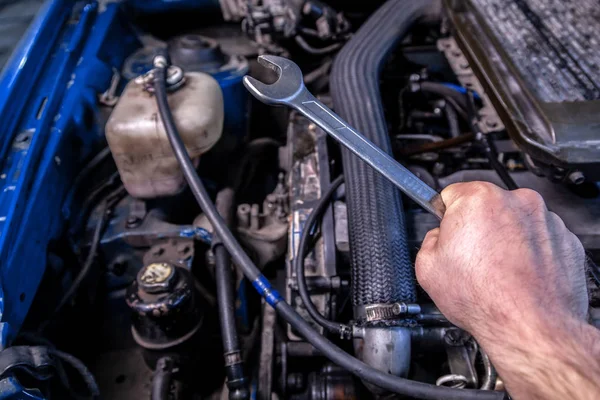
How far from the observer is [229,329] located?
0.89 m

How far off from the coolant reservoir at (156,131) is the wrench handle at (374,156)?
15.3 inches

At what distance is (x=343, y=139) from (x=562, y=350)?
419 mm

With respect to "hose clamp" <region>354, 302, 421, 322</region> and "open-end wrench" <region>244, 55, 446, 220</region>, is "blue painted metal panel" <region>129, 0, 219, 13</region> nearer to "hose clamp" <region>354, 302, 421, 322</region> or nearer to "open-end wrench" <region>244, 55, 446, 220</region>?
"open-end wrench" <region>244, 55, 446, 220</region>

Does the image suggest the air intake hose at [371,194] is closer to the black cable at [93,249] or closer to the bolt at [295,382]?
the bolt at [295,382]

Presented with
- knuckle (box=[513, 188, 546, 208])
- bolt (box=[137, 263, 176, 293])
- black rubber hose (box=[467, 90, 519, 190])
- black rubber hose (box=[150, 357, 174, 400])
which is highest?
knuckle (box=[513, 188, 546, 208])

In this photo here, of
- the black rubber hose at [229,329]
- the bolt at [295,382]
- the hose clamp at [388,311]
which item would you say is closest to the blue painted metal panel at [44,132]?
the black rubber hose at [229,329]

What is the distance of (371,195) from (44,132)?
0.80 m

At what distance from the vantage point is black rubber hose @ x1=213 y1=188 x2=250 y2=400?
0.86 m

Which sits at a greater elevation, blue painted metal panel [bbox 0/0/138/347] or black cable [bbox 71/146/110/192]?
blue painted metal panel [bbox 0/0/138/347]

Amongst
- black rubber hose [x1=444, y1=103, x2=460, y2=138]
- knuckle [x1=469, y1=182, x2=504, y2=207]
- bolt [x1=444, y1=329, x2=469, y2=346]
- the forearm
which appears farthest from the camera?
black rubber hose [x1=444, y1=103, x2=460, y2=138]

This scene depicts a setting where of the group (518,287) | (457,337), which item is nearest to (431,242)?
(518,287)

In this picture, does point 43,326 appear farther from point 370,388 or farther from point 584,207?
point 584,207

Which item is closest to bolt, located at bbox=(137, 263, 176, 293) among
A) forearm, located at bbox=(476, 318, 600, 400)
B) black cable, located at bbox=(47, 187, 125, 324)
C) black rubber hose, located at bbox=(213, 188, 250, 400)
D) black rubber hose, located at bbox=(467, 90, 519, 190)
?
black rubber hose, located at bbox=(213, 188, 250, 400)

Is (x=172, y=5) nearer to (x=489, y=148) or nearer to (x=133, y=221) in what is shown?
(x=133, y=221)
